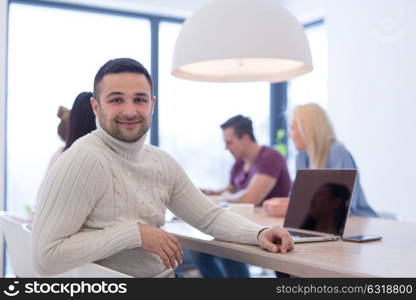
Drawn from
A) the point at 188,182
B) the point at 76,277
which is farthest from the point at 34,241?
the point at 188,182

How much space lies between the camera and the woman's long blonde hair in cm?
288

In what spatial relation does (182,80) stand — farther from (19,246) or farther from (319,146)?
(19,246)

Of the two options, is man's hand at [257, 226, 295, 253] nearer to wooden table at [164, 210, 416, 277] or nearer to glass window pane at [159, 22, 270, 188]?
wooden table at [164, 210, 416, 277]

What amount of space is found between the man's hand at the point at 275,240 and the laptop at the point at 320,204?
137 mm

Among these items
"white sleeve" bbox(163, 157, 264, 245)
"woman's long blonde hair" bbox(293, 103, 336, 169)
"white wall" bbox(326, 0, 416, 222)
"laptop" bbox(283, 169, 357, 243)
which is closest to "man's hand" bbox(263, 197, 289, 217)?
"laptop" bbox(283, 169, 357, 243)

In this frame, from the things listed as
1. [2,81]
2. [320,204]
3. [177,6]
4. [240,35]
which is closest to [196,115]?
[177,6]

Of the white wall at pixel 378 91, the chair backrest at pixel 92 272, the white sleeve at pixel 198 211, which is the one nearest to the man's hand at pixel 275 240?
the white sleeve at pixel 198 211

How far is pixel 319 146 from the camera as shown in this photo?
2.89 m

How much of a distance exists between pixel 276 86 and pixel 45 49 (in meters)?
2.26

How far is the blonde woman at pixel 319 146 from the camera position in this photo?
268 cm

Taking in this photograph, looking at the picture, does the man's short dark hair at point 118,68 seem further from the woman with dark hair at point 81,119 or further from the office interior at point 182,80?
the office interior at point 182,80

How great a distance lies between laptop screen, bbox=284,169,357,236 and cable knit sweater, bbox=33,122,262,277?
0.33 metres

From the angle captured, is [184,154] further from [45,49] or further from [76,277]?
[76,277]

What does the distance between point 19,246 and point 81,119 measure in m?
0.51
